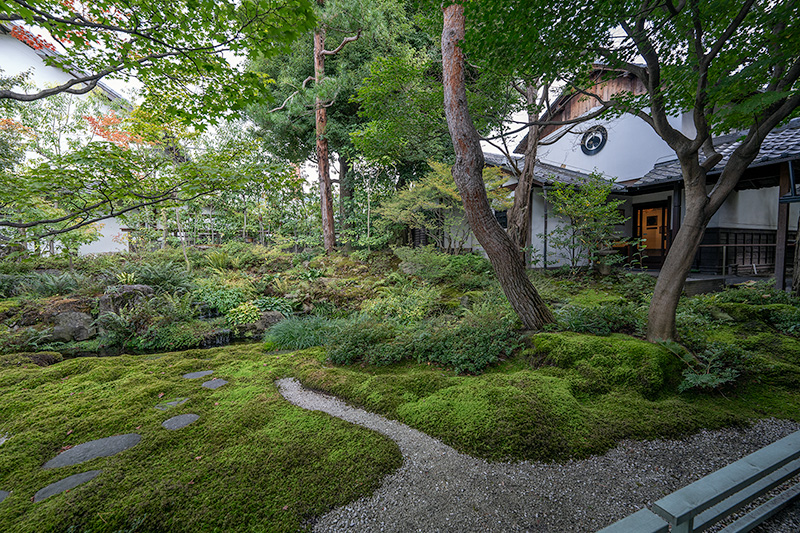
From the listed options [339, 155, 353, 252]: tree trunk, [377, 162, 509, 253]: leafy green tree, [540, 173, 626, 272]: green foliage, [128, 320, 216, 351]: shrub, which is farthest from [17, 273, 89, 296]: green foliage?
[540, 173, 626, 272]: green foliage

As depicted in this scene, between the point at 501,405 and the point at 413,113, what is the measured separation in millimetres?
5309

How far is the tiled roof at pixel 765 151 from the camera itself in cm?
606

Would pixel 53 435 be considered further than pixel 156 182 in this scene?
No

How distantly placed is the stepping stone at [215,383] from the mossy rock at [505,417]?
2.22 meters

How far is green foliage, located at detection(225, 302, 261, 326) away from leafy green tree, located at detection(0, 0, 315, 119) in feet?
13.6

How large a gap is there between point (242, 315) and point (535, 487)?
591 centimetres

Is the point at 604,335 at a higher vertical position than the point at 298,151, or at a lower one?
lower

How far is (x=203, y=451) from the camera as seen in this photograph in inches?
90.5

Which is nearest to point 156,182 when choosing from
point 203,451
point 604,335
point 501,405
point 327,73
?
point 203,451

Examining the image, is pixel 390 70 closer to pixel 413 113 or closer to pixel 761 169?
pixel 413 113

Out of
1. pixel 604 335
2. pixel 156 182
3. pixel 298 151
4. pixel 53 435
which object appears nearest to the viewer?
pixel 53 435

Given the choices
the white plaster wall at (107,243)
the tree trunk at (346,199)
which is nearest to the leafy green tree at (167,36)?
the tree trunk at (346,199)

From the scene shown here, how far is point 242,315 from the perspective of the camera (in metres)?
6.25

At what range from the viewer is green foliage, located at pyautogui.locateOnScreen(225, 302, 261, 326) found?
618cm
